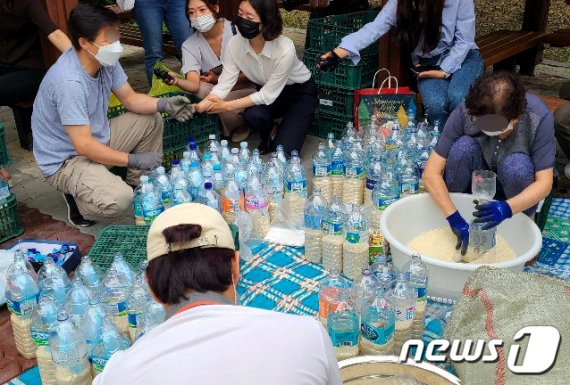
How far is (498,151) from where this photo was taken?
3.41m

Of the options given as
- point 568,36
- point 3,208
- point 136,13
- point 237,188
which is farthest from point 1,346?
point 568,36

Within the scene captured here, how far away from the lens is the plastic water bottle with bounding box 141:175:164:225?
363cm

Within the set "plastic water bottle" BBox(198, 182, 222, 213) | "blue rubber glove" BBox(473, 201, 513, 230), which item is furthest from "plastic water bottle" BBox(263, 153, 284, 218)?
"blue rubber glove" BBox(473, 201, 513, 230)

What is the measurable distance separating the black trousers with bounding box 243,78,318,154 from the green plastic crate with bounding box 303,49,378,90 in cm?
29

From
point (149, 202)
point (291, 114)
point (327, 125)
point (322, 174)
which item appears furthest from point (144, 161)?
point (327, 125)

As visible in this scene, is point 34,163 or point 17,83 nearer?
point 17,83

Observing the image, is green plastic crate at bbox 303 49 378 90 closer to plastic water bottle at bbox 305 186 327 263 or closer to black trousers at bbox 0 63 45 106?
plastic water bottle at bbox 305 186 327 263

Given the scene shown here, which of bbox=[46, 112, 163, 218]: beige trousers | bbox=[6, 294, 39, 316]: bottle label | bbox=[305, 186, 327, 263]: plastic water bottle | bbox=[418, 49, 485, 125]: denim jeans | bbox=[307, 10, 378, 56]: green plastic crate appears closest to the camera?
bbox=[6, 294, 39, 316]: bottle label

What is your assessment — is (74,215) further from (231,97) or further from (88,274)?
(231,97)

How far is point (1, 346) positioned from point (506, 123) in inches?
110

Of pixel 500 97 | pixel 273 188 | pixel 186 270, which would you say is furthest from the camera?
pixel 273 188

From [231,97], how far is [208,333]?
3.86m

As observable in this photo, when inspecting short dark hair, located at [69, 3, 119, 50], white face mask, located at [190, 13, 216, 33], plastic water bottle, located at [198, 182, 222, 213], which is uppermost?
short dark hair, located at [69, 3, 119, 50]

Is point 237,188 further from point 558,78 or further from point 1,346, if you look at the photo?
→ point 558,78
